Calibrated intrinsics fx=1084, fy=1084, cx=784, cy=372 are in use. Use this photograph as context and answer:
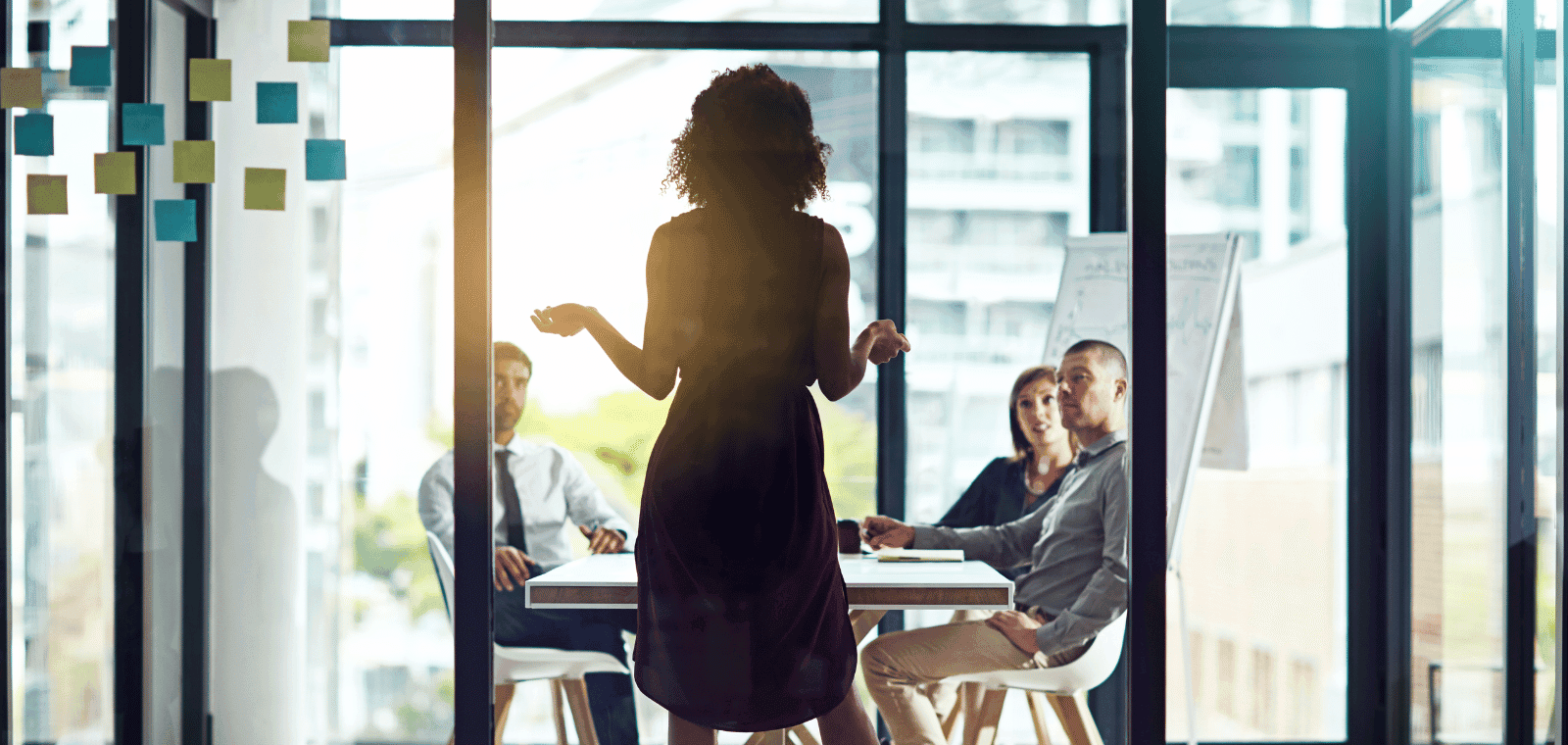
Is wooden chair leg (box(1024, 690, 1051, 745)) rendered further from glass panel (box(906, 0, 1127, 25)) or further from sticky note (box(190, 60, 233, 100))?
sticky note (box(190, 60, 233, 100))

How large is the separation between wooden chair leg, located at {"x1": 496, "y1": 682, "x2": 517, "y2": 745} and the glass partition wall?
0.40ft

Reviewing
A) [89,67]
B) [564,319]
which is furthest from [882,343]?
[89,67]

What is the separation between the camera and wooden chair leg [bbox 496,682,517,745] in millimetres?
2615

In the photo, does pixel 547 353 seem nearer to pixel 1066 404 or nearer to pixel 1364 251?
pixel 1066 404

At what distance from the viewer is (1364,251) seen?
335 centimetres

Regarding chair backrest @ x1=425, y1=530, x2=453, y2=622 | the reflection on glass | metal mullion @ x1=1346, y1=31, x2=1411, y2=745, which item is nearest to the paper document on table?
the reflection on glass

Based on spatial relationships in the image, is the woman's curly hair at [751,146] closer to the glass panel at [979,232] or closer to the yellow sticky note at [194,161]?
the yellow sticky note at [194,161]

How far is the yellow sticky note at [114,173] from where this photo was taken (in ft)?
8.14

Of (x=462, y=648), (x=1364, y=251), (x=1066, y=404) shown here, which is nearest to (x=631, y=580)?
(x=462, y=648)

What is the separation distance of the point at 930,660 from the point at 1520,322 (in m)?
1.80

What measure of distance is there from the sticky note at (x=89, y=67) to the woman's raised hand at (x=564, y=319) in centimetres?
116

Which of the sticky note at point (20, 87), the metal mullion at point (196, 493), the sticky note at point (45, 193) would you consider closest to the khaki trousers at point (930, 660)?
the metal mullion at point (196, 493)

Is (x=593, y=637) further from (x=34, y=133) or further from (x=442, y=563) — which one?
(x=34, y=133)

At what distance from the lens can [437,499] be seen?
2971mm
